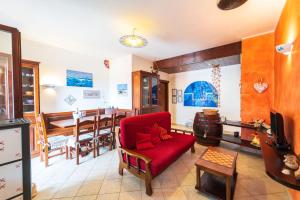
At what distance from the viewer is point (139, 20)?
2398 mm

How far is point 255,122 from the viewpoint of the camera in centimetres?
282

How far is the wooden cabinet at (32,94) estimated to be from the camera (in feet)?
10.0

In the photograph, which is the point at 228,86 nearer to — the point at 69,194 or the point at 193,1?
the point at 193,1

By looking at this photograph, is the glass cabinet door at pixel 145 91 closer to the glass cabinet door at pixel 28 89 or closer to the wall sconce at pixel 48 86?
the wall sconce at pixel 48 86

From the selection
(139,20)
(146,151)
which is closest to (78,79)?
(139,20)

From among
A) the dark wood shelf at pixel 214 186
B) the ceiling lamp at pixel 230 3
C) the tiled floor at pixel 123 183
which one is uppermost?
the ceiling lamp at pixel 230 3

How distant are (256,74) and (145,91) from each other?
113 inches

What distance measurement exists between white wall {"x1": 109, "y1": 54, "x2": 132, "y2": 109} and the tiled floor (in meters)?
2.14

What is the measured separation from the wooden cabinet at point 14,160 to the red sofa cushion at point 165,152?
1.24 m

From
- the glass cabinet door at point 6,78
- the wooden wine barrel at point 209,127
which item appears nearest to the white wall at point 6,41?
the glass cabinet door at point 6,78

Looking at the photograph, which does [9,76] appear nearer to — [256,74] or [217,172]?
[217,172]

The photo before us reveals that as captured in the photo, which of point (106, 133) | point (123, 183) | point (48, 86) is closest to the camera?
point (123, 183)

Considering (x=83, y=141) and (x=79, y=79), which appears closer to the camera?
(x=83, y=141)

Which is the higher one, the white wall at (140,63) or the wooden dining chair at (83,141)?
the white wall at (140,63)
